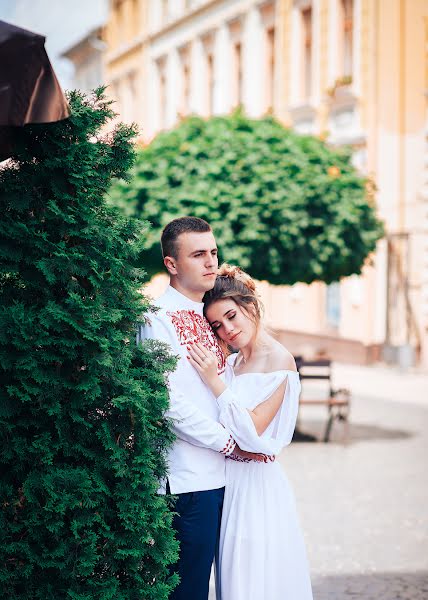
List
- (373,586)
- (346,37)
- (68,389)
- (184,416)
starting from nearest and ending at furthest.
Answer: (68,389), (184,416), (373,586), (346,37)

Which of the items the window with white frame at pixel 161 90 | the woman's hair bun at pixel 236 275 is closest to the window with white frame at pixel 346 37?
the window with white frame at pixel 161 90

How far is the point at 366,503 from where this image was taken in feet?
25.2

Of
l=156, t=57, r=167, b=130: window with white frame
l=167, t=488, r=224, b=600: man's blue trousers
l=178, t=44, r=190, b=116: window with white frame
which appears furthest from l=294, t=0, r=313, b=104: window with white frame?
l=167, t=488, r=224, b=600: man's blue trousers

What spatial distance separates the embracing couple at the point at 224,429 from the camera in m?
3.31

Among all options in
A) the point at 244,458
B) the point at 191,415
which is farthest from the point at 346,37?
the point at 191,415

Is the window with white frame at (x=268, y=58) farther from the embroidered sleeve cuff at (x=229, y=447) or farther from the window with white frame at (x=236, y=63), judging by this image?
the embroidered sleeve cuff at (x=229, y=447)

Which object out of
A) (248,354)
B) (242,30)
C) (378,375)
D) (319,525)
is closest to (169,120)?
(242,30)

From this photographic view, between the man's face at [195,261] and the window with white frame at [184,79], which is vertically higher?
the window with white frame at [184,79]

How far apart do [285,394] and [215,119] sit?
8523 millimetres

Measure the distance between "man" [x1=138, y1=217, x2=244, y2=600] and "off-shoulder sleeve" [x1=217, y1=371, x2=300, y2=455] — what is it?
63 millimetres

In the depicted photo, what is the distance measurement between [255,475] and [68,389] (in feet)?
3.46

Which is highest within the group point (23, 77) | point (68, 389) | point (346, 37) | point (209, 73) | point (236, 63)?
point (209, 73)

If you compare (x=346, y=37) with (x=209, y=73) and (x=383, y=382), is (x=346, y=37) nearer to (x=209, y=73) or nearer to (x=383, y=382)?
(x=209, y=73)

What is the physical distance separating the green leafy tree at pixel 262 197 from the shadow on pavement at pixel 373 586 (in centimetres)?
502
